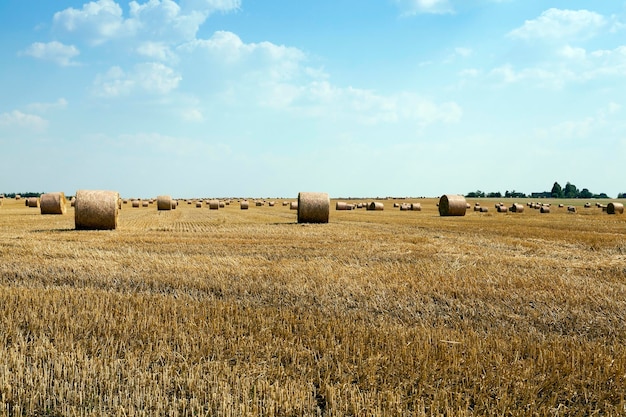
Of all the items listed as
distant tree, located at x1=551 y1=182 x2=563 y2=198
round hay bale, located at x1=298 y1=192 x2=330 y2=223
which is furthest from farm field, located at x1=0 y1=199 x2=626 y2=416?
distant tree, located at x1=551 y1=182 x2=563 y2=198

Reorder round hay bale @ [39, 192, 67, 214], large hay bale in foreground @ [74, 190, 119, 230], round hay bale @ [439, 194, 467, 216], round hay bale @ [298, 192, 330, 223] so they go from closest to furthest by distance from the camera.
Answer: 1. large hay bale in foreground @ [74, 190, 119, 230]
2. round hay bale @ [298, 192, 330, 223]
3. round hay bale @ [39, 192, 67, 214]
4. round hay bale @ [439, 194, 467, 216]

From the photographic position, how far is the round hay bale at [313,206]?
23.8 metres

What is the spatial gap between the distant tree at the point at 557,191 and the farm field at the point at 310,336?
128711mm

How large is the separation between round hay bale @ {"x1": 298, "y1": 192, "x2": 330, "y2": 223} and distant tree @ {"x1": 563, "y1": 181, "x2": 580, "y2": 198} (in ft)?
401

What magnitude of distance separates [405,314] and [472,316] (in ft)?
3.02

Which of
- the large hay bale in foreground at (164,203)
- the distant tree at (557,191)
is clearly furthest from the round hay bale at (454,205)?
the distant tree at (557,191)

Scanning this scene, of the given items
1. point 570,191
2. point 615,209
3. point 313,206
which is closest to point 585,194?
point 570,191

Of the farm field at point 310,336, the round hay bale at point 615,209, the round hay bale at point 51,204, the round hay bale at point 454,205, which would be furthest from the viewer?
the round hay bale at point 615,209

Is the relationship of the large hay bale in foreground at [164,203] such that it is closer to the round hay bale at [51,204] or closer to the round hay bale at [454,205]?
the round hay bale at [51,204]

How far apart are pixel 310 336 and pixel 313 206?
60.0ft

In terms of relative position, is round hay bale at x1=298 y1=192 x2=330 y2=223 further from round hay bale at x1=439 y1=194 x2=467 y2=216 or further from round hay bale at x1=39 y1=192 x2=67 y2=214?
round hay bale at x1=39 y1=192 x2=67 y2=214

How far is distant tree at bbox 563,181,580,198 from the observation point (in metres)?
128

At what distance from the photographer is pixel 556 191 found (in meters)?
128

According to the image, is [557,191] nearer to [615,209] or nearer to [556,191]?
[556,191]
